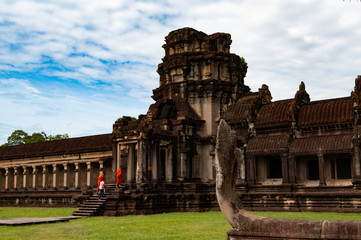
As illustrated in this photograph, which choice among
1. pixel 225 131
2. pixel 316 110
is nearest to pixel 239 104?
pixel 316 110

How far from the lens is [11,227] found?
15383 millimetres

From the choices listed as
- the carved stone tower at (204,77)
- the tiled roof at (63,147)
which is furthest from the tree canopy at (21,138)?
the carved stone tower at (204,77)

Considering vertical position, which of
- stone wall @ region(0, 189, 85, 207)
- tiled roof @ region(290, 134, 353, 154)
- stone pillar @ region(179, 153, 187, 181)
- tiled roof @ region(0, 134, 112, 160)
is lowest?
stone wall @ region(0, 189, 85, 207)

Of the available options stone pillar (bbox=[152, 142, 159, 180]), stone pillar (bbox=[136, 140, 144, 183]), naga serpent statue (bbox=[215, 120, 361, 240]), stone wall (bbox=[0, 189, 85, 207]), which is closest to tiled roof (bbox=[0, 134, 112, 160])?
stone wall (bbox=[0, 189, 85, 207])

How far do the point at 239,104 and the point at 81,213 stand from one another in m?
12.7

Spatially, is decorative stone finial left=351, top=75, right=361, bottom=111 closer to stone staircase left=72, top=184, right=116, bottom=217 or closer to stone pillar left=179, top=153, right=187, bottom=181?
stone pillar left=179, top=153, right=187, bottom=181

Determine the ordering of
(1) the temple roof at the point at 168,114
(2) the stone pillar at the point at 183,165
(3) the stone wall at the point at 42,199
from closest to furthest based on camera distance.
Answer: (2) the stone pillar at the point at 183,165 → (1) the temple roof at the point at 168,114 → (3) the stone wall at the point at 42,199

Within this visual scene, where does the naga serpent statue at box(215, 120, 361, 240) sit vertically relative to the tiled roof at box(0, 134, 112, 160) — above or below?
below

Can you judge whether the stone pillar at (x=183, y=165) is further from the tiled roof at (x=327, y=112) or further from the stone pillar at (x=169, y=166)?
the tiled roof at (x=327, y=112)

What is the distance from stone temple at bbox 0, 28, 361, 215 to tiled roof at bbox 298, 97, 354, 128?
0.06m

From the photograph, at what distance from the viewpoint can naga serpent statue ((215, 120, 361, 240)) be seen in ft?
21.4

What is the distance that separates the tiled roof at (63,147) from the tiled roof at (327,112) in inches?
623

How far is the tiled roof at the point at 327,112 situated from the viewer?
23297mm

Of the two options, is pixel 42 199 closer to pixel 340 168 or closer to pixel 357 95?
pixel 340 168
